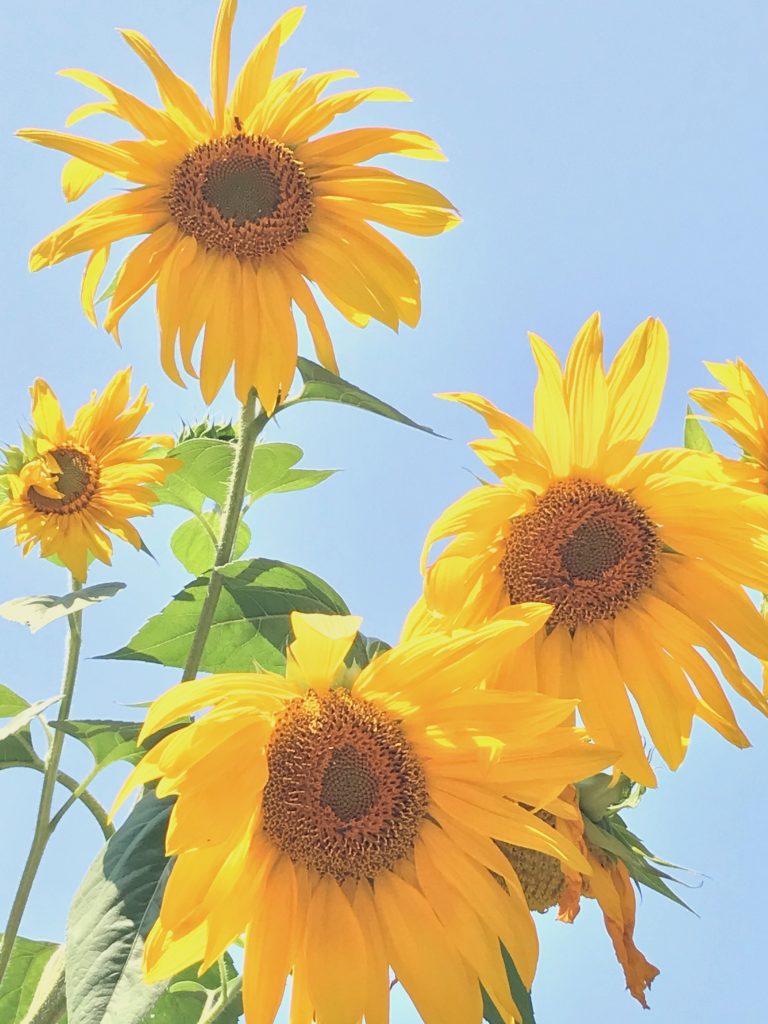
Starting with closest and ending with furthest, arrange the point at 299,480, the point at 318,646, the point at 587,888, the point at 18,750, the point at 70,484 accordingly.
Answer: the point at 318,646 → the point at 587,888 → the point at 18,750 → the point at 299,480 → the point at 70,484

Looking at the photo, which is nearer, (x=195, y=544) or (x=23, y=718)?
(x=23, y=718)

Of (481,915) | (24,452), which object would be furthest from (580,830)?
(24,452)

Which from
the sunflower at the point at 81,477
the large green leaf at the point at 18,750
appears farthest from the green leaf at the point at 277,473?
the large green leaf at the point at 18,750

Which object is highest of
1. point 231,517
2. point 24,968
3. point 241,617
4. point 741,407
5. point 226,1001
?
point 741,407

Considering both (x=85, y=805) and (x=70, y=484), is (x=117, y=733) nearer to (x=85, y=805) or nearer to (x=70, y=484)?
(x=85, y=805)

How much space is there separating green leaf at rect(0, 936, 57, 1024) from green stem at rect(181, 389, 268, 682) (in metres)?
0.69

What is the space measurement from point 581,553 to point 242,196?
632 millimetres

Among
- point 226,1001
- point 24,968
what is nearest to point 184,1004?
point 24,968

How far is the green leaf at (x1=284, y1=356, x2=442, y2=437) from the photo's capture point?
4.42 ft

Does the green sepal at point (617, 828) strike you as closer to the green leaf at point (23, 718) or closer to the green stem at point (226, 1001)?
the green stem at point (226, 1001)

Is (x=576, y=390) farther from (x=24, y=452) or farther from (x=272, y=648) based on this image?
(x=24, y=452)

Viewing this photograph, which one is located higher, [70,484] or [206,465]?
[206,465]

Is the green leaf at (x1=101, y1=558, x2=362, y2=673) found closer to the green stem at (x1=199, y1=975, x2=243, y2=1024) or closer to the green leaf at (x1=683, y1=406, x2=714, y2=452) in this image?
the green stem at (x1=199, y1=975, x2=243, y2=1024)

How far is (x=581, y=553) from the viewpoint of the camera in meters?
1.35
